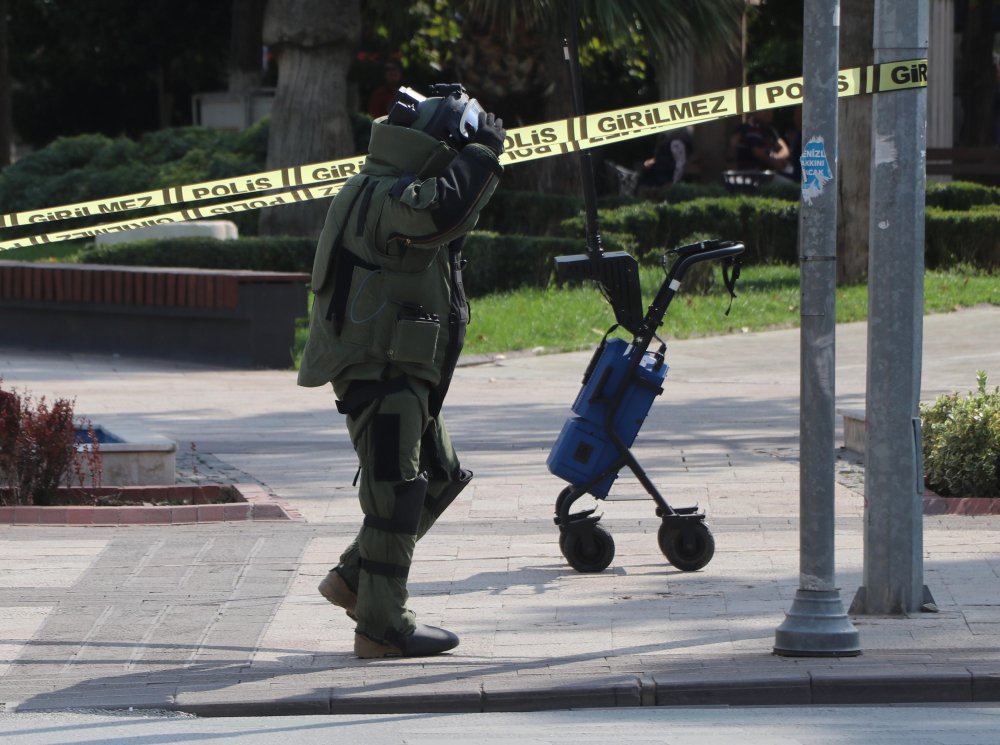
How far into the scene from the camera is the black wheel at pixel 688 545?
6.99 meters

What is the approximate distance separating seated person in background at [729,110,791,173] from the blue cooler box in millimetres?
17299

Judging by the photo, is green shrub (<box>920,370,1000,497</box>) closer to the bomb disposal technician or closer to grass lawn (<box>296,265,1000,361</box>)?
the bomb disposal technician

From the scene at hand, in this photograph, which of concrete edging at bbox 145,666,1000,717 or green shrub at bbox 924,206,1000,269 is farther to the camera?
green shrub at bbox 924,206,1000,269

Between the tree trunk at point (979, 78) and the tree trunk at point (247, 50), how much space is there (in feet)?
39.2

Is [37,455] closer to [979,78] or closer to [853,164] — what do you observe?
[853,164]

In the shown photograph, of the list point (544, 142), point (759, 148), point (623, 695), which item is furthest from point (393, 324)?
point (759, 148)

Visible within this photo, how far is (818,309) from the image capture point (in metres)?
5.89

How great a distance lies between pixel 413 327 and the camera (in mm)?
5656

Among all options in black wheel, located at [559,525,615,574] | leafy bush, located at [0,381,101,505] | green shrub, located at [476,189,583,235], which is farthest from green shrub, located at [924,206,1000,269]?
black wheel, located at [559,525,615,574]

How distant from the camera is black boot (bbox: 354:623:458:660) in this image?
5.80m

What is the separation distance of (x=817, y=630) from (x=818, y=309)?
3.51ft

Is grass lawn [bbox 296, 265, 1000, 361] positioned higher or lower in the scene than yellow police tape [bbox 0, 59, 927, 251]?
lower

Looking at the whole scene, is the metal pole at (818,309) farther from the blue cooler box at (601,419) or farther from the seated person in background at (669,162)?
the seated person in background at (669,162)

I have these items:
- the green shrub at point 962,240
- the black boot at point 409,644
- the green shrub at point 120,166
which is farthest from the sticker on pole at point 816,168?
the green shrub at point 120,166
